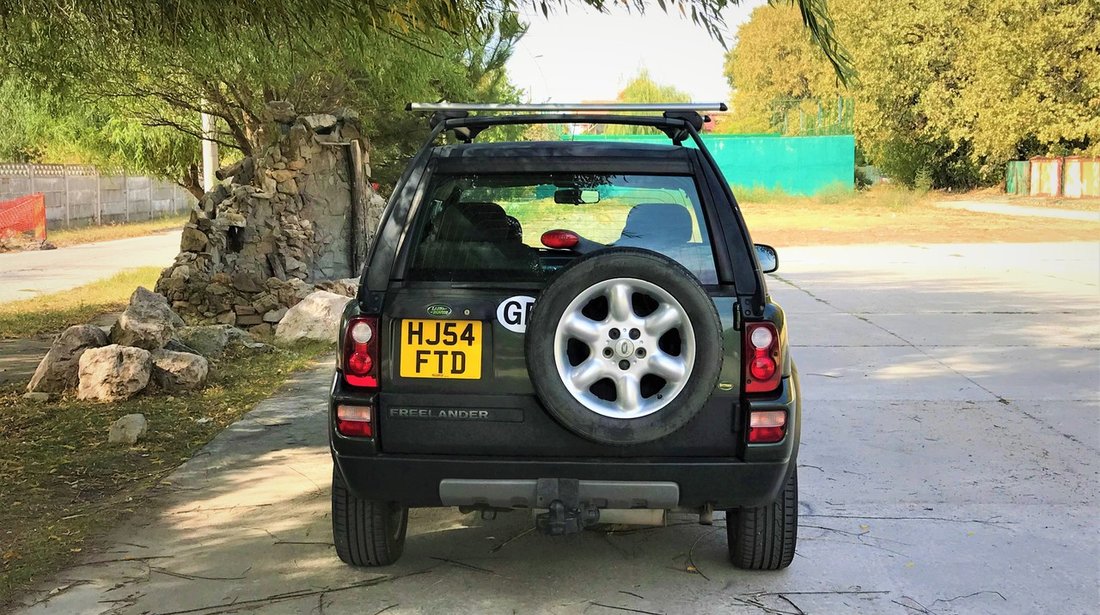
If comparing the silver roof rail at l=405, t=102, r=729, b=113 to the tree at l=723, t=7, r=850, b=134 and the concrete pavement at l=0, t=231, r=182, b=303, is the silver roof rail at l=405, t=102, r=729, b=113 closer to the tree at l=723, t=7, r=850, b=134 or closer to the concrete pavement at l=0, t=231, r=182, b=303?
the concrete pavement at l=0, t=231, r=182, b=303

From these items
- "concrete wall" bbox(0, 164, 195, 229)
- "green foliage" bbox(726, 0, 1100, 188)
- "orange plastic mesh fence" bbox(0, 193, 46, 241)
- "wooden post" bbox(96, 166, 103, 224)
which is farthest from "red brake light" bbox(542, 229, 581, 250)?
"wooden post" bbox(96, 166, 103, 224)

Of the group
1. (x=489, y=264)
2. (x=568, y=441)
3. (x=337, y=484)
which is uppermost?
(x=489, y=264)

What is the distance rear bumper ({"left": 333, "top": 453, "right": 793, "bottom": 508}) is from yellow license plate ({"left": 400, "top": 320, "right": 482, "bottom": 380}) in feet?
0.99

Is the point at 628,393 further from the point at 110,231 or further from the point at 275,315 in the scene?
the point at 110,231

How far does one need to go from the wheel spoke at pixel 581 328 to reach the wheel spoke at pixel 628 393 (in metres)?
0.16

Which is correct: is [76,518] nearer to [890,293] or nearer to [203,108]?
[203,108]

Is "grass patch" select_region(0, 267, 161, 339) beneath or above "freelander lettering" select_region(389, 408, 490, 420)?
beneath

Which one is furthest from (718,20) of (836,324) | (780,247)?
(780,247)

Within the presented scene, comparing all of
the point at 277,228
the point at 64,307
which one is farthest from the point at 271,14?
the point at 64,307

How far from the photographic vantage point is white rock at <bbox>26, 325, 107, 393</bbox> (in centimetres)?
778

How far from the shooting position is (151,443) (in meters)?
6.52

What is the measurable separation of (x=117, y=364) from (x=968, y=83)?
39.5m

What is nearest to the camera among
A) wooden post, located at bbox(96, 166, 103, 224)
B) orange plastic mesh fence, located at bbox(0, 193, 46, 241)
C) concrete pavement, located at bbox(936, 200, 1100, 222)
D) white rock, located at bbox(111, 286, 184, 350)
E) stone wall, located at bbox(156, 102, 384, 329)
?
white rock, located at bbox(111, 286, 184, 350)

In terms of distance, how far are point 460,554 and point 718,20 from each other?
302 cm
